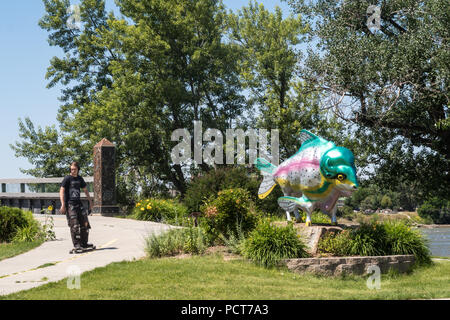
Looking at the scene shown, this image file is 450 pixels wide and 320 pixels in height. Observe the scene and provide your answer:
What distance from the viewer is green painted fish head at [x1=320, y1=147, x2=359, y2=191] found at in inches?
497

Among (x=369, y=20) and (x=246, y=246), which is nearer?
(x=246, y=246)

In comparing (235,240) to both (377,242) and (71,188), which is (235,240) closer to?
(377,242)

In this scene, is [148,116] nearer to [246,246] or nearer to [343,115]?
[343,115]

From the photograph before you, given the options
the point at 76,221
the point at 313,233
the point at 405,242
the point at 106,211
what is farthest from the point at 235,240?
the point at 106,211

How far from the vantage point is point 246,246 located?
12.2m

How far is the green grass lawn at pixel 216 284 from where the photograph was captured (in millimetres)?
8602

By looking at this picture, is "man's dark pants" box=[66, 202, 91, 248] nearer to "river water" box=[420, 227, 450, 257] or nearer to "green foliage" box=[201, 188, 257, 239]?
"green foliage" box=[201, 188, 257, 239]

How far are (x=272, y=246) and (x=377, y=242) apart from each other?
2.85 metres

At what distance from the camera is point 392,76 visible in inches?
707

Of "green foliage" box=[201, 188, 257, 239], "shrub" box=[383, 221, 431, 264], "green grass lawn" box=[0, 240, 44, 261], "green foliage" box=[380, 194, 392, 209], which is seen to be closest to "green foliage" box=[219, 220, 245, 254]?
"green foliage" box=[201, 188, 257, 239]

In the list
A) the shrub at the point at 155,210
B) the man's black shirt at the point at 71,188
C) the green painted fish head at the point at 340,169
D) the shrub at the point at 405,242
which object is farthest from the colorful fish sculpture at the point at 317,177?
the shrub at the point at 155,210

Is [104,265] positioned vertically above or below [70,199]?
below
